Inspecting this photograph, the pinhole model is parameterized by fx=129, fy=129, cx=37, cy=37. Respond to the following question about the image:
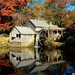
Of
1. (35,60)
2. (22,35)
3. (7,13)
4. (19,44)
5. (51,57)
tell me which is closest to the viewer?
(35,60)

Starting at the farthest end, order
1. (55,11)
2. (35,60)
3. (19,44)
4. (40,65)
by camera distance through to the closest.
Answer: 1. (55,11)
2. (19,44)
3. (35,60)
4. (40,65)

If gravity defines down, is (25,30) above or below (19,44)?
above

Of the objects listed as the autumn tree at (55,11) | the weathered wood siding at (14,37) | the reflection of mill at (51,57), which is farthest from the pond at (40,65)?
the autumn tree at (55,11)

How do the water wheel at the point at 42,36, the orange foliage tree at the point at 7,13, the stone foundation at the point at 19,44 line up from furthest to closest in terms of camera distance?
the orange foliage tree at the point at 7,13 → the water wheel at the point at 42,36 → the stone foundation at the point at 19,44

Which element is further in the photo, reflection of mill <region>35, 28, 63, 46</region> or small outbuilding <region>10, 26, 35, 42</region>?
reflection of mill <region>35, 28, 63, 46</region>

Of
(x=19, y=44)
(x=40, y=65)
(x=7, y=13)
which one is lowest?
(x=40, y=65)

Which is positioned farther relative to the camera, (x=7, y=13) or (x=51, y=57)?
(x=7, y=13)

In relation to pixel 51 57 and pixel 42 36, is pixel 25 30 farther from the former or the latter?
pixel 51 57

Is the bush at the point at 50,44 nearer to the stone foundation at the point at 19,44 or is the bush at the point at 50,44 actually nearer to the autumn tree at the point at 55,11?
the stone foundation at the point at 19,44

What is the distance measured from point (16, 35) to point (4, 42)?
3173mm

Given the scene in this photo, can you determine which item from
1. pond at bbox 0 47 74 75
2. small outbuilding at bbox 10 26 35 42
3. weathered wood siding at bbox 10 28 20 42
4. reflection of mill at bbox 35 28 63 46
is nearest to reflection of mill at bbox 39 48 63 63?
pond at bbox 0 47 74 75

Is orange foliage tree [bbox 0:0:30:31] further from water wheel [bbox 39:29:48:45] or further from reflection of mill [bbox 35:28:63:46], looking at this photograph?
reflection of mill [bbox 35:28:63:46]

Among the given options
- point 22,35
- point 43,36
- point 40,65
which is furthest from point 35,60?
point 43,36

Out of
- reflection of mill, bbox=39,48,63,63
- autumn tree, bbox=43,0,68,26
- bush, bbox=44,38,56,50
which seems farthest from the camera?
autumn tree, bbox=43,0,68,26
